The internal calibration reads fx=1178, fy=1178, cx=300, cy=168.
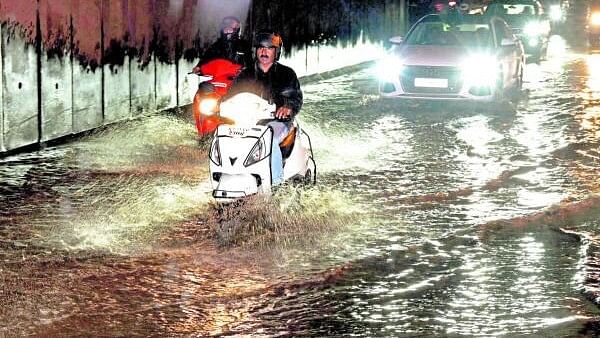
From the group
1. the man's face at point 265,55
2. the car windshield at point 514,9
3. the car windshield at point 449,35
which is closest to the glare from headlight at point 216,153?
the man's face at point 265,55

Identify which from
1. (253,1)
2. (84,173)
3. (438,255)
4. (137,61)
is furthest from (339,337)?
(253,1)

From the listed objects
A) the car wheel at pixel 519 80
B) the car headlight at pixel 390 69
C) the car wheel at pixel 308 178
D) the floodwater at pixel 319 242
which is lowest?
the floodwater at pixel 319 242

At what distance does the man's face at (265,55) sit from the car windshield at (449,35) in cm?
1030

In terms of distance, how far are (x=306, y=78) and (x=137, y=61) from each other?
9.12 m

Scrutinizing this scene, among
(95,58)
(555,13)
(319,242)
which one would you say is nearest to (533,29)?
(95,58)

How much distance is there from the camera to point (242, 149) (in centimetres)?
924

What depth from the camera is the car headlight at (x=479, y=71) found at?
19.1m

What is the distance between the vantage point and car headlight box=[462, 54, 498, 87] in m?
A: 19.1

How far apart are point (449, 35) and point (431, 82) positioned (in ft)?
5.55

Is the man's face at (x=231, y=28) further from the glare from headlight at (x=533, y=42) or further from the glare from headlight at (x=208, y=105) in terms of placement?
the glare from headlight at (x=533, y=42)

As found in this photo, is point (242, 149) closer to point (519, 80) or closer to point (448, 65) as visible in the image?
point (448, 65)

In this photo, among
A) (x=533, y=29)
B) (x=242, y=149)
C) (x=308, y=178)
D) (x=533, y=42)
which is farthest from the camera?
(x=533, y=29)

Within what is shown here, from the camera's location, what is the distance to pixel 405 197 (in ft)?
36.6

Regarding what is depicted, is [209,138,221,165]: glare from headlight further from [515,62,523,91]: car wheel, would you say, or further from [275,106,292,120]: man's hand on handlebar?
[515,62,523,91]: car wheel
